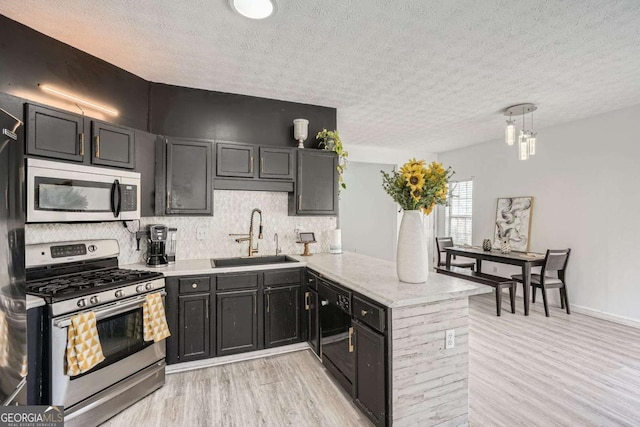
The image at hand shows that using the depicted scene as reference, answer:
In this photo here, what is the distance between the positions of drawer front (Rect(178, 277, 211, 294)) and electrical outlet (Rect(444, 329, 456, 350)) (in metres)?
2.00

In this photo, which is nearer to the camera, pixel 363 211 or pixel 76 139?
pixel 76 139

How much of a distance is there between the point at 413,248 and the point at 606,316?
387cm

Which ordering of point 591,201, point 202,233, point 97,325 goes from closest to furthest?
point 97,325, point 202,233, point 591,201

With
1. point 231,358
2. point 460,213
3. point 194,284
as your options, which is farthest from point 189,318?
point 460,213

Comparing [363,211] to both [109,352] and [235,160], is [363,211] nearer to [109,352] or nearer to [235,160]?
[235,160]

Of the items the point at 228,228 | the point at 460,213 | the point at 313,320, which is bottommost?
the point at 313,320

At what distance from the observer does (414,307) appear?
6.11 feet

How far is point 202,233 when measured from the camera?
3324 mm

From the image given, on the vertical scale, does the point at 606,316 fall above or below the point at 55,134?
below

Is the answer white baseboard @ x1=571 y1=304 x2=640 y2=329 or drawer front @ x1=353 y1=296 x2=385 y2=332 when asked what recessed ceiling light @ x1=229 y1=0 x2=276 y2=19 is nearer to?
drawer front @ x1=353 y1=296 x2=385 y2=332

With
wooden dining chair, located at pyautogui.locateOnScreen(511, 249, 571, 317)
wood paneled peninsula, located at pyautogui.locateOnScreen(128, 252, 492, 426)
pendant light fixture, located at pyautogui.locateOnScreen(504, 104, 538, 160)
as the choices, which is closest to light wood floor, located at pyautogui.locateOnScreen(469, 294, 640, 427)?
wooden dining chair, located at pyautogui.locateOnScreen(511, 249, 571, 317)

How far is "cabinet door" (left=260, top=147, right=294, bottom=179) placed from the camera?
329cm

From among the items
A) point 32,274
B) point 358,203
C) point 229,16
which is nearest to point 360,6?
point 229,16

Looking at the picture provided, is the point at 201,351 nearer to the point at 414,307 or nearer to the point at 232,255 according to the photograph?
the point at 232,255
